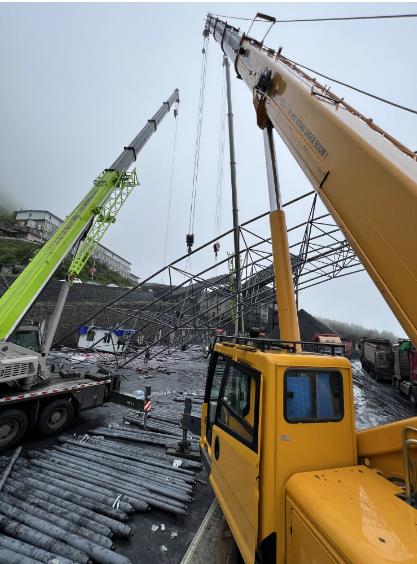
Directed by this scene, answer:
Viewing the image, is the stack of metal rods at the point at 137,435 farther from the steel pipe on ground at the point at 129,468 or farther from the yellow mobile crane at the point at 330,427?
the yellow mobile crane at the point at 330,427

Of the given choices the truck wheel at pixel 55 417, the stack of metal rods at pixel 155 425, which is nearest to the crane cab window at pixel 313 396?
the stack of metal rods at pixel 155 425

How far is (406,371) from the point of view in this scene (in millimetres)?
15148

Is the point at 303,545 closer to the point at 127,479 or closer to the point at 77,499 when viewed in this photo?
the point at 77,499

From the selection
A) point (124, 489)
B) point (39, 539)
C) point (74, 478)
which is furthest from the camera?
point (74, 478)

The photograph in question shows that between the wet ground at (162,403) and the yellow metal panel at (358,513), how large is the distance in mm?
2793

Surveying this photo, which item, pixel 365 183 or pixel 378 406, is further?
pixel 378 406

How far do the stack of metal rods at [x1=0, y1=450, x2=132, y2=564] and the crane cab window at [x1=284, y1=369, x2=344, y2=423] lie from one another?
3.04m

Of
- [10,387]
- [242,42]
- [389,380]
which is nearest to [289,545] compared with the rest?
[10,387]

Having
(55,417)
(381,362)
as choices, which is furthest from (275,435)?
(381,362)

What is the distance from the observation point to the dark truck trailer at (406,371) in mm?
13633

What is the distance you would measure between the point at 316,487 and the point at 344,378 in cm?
117

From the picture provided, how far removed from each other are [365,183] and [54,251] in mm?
7876

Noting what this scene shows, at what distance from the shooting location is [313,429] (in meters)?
2.59

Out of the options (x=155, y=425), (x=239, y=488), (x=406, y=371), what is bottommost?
(x=155, y=425)
